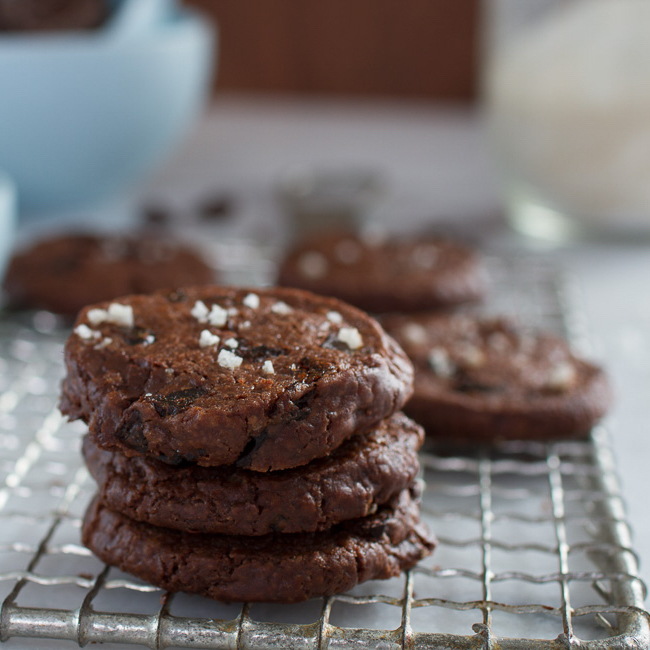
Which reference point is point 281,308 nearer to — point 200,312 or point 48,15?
Answer: point 200,312

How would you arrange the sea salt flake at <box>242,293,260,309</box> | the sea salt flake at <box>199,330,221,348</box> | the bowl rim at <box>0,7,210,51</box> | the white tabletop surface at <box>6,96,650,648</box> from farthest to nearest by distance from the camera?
1. the bowl rim at <box>0,7,210,51</box>
2. the white tabletop surface at <box>6,96,650,648</box>
3. the sea salt flake at <box>242,293,260,309</box>
4. the sea salt flake at <box>199,330,221,348</box>

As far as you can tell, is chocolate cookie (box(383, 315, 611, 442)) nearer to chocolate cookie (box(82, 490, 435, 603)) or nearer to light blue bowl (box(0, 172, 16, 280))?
chocolate cookie (box(82, 490, 435, 603))

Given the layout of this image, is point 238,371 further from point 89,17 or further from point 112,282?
point 89,17

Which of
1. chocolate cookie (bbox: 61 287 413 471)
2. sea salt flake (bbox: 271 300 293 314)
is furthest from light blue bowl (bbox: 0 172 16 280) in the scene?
sea salt flake (bbox: 271 300 293 314)

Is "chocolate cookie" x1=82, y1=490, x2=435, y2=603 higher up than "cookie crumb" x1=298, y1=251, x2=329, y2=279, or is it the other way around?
"chocolate cookie" x1=82, y1=490, x2=435, y2=603

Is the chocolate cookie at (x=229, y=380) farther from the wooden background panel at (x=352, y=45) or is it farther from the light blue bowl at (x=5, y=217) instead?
the wooden background panel at (x=352, y=45)

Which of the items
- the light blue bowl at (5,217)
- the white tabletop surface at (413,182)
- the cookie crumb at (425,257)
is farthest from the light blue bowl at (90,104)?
the cookie crumb at (425,257)

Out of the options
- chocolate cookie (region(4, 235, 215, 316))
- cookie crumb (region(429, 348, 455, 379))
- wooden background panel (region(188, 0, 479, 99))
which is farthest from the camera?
wooden background panel (region(188, 0, 479, 99))

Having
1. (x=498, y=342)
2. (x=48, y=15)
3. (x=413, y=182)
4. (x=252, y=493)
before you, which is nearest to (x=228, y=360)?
(x=252, y=493)
